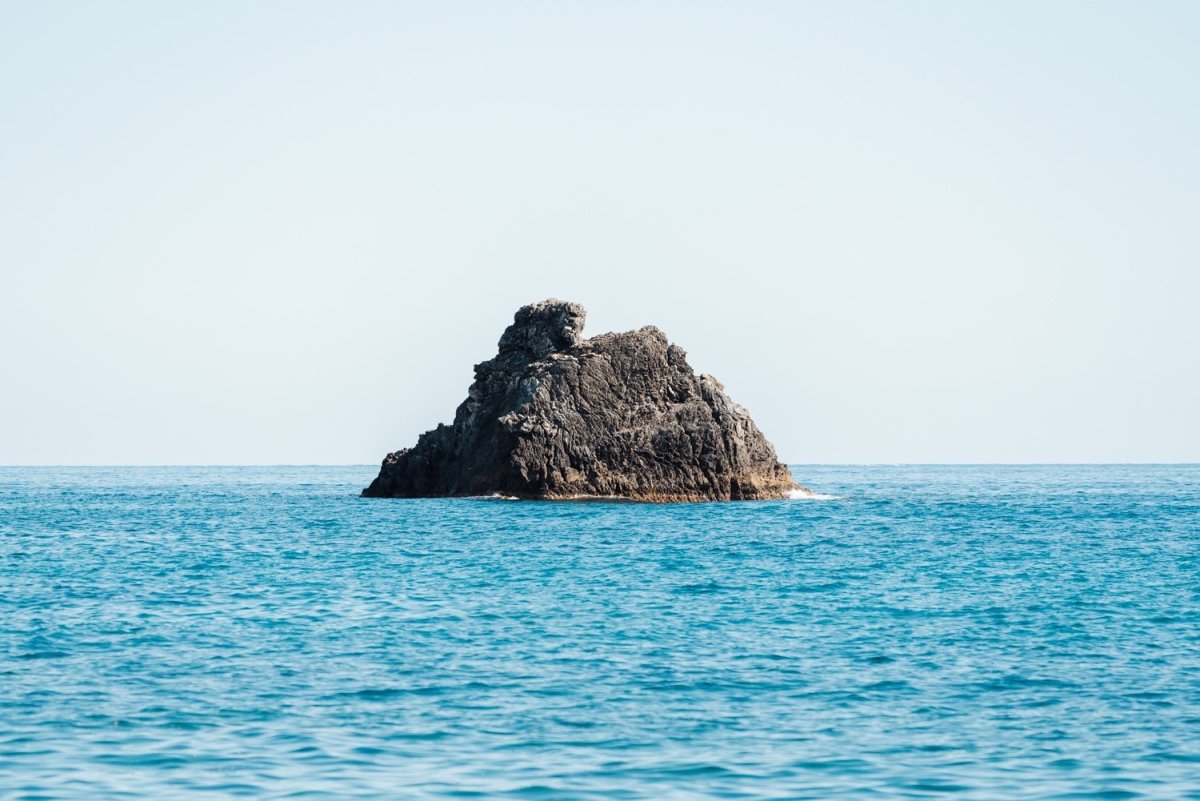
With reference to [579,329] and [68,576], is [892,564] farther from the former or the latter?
[579,329]

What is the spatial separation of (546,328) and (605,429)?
10.7 m

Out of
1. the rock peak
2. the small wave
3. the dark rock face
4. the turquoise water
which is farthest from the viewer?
the small wave

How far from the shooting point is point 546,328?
335 feet

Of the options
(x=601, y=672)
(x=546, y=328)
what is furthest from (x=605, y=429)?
(x=601, y=672)

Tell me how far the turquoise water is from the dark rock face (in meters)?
33.3

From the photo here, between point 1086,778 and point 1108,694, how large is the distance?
653 cm

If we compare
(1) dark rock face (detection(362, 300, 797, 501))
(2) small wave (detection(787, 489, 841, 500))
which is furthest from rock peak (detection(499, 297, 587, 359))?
(2) small wave (detection(787, 489, 841, 500))

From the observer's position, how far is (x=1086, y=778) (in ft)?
63.8

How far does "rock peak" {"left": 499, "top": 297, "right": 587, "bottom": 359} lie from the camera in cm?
10119

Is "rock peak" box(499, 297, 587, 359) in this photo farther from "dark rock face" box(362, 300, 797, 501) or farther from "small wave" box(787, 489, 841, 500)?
"small wave" box(787, 489, 841, 500)

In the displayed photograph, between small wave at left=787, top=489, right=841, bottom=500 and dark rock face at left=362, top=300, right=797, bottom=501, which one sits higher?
dark rock face at left=362, top=300, right=797, bottom=501

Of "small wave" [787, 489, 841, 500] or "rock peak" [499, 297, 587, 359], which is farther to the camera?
"small wave" [787, 489, 841, 500]

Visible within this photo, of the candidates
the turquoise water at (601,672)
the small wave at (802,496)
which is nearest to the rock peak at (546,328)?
the small wave at (802,496)

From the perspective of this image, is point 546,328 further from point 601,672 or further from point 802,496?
point 601,672
